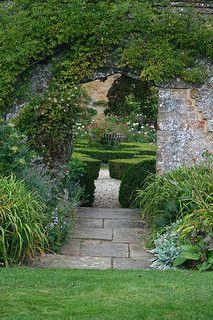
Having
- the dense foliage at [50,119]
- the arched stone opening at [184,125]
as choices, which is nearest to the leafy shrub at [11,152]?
the dense foliage at [50,119]

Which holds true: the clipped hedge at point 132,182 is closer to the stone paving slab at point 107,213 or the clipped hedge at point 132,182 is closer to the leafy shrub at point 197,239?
the stone paving slab at point 107,213

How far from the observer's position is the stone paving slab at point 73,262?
6168mm

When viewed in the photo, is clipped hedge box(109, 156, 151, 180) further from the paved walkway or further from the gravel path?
the paved walkway

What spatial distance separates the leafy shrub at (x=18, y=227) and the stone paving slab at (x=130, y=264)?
742 millimetres

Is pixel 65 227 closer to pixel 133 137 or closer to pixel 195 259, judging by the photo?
pixel 195 259

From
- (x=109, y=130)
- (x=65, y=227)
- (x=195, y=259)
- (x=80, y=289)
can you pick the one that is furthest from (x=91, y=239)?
(x=109, y=130)

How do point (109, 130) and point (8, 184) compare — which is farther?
point (109, 130)

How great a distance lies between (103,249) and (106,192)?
609 centimetres

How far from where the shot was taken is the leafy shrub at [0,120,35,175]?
761 cm

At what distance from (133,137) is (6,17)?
453 inches

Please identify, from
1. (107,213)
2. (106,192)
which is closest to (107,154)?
(106,192)

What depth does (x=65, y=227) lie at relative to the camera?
23.8 feet

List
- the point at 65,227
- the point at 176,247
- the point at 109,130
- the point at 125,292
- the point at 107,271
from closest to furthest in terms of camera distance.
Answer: the point at 125,292 → the point at 107,271 → the point at 176,247 → the point at 65,227 → the point at 109,130

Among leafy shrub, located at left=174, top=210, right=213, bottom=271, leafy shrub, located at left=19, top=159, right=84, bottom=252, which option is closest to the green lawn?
leafy shrub, located at left=174, top=210, right=213, bottom=271
